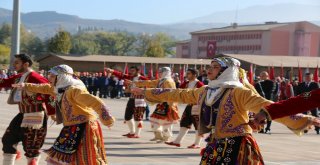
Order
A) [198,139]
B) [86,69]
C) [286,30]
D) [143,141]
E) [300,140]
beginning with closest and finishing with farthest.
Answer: [198,139] → [143,141] → [300,140] → [86,69] → [286,30]

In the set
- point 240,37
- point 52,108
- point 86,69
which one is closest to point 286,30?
point 240,37

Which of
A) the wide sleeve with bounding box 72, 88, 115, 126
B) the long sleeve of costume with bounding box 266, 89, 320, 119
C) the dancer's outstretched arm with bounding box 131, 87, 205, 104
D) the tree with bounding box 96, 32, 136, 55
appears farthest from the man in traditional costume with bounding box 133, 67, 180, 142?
the tree with bounding box 96, 32, 136, 55

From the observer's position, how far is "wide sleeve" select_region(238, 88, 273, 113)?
22.0 ft

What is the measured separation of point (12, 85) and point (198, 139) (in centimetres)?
547

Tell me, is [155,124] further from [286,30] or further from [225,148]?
[286,30]

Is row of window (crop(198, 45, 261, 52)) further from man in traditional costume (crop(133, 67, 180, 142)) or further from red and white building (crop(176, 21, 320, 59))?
man in traditional costume (crop(133, 67, 180, 142))

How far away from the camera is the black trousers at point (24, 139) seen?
32.9 ft

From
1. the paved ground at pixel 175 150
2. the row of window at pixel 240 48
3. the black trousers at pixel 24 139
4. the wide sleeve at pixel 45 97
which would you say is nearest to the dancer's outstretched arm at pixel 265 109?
the black trousers at pixel 24 139

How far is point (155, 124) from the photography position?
628 inches

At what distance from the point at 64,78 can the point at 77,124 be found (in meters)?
0.66

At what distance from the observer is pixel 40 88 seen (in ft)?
33.0

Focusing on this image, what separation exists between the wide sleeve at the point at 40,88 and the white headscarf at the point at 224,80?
3.31 m

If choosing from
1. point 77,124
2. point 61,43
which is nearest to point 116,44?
point 61,43

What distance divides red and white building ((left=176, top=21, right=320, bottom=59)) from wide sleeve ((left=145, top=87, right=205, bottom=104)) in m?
89.8
